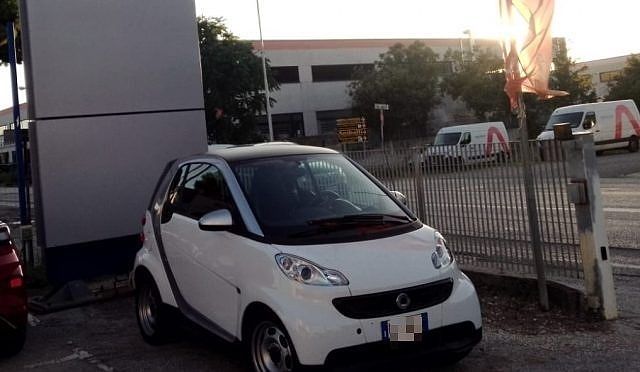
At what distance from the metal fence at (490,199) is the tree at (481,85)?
40.1 m

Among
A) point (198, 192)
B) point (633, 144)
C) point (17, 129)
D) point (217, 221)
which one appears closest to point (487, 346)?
point (217, 221)

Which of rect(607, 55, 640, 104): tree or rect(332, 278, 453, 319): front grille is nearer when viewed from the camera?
rect(332, 278, 453, 319): front grille

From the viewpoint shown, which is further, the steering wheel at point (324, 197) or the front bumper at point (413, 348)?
the steering wheel at point (324, 197)

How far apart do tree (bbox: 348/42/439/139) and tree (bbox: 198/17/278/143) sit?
12482 mm

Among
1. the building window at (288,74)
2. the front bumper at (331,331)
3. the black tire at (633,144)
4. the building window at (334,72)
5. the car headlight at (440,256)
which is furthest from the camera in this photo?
the building window at (334,72)

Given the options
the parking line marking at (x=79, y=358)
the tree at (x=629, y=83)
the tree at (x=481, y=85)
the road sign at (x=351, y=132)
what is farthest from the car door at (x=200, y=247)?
the tree at (x=629, y=83)

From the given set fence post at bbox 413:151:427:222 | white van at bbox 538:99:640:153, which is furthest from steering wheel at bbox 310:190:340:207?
white van at bbox 538:99:640:153

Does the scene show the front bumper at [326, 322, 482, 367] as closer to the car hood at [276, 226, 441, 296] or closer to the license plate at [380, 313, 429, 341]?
the license plate at [380, 313, 429, 341]

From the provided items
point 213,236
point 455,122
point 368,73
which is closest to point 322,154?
point 213,236

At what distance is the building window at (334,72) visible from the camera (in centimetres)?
5397

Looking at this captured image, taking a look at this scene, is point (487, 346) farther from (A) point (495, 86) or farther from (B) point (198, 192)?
(A) point (495, 86)

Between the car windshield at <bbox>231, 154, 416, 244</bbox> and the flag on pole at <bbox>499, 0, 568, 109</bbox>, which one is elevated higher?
the flag on pole at <bbox>499, 0, 568, 109</bbox>

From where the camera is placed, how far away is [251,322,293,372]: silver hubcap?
4.18 meters

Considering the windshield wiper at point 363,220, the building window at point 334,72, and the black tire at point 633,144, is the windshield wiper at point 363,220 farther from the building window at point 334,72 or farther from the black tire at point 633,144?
the building window at point 334,72
